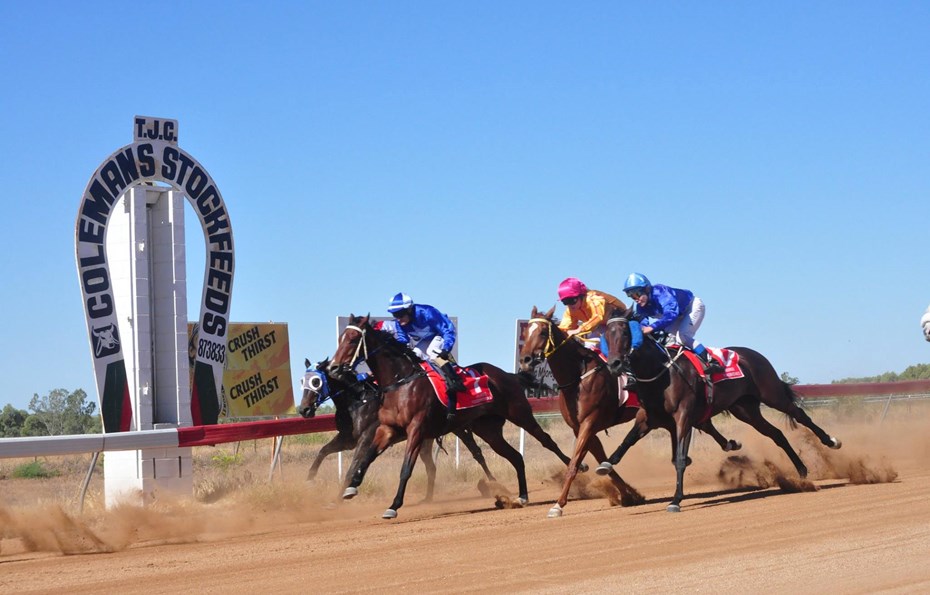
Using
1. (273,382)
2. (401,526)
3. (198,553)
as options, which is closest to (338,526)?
(401,526)

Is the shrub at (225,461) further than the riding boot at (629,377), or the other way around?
the shrub at (225,461)

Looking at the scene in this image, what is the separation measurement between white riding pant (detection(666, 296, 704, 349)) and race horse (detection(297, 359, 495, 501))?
2.73 m

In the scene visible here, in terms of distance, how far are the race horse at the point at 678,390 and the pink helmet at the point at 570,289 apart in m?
0.58

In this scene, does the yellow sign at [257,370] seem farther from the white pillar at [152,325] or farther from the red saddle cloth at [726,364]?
the red saddle cloth at [726,364]

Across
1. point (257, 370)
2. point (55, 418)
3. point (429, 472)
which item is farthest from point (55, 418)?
point (429, 472)

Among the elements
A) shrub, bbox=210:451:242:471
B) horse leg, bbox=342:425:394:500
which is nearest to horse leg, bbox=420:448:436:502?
horse leg, bbox=342:425:394:500

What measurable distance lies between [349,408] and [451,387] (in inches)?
67.6

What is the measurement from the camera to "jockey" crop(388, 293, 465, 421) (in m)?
12.7

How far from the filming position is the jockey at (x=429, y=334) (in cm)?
1270

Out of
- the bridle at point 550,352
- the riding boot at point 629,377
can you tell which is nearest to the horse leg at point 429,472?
the bridle at point 550,352

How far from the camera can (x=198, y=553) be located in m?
9.62

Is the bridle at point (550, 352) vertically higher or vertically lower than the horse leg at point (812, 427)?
higher

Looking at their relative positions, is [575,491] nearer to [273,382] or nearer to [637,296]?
[637,296]

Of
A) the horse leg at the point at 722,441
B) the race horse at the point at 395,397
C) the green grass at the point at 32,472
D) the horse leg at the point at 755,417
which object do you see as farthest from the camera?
the green grass at the point at 32,472
